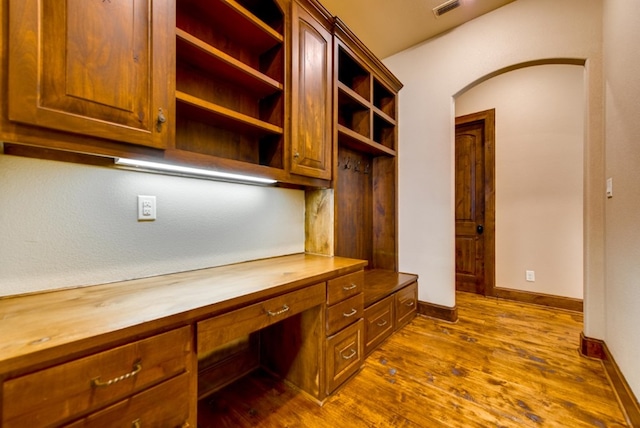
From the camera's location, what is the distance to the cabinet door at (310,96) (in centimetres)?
163

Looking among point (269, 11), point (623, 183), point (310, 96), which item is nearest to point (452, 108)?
point (623, 183)

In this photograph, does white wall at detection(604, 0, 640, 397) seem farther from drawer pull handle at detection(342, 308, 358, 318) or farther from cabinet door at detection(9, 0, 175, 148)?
cabinet door at detection(9, 0, 175, 148)

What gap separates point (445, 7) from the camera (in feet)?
7.64

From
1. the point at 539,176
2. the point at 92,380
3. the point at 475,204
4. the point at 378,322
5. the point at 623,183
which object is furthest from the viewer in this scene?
the point at 475,204

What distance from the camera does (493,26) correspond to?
2377mm

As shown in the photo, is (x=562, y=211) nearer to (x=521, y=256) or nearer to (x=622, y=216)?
(x=521, y=256)

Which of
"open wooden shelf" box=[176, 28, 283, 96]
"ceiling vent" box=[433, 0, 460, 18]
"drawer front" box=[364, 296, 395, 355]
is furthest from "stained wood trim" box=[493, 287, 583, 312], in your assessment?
"open wooden shelf" box=[176, 28, 283, 96]

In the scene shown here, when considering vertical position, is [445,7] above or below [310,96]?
above

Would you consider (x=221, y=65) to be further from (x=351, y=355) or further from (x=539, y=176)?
(x=539, y=176)

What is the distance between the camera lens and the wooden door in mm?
3389

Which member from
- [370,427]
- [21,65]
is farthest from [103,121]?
[370,427]

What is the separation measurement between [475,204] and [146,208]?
3.80m

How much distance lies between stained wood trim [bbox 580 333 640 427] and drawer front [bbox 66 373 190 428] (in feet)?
6.90

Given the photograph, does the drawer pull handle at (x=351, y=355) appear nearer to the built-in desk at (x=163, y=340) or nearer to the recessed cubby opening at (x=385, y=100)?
the built-in desk at (x=163, y=340)
